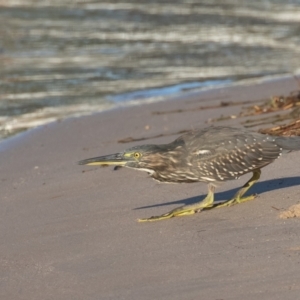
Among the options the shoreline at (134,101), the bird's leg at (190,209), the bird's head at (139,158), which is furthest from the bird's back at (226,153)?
the shoreline at (134,101)

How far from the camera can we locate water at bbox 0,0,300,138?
43.6 ft

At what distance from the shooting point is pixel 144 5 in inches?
870

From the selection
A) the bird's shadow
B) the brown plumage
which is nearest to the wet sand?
the bird's shadow

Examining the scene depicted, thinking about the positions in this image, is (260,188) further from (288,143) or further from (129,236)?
(129,236)

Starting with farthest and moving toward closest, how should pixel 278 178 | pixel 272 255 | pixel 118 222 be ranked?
pixel 278 178, pixel 118 222, pixel 272 255

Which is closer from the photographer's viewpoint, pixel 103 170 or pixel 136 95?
pixel 103 170

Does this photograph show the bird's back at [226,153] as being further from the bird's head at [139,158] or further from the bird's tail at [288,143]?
the bird's head at [139,158]

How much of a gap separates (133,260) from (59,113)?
635 centimetres

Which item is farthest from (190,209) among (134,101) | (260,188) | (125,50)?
(125,50)

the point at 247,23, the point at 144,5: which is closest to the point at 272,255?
the point at 247,23

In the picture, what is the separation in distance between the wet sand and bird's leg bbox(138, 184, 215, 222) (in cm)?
7

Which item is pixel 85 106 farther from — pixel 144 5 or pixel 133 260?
pixel 144 5

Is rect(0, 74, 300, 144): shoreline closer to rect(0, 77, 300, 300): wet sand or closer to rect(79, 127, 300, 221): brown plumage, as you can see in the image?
rect(0, 77, 300, 300): wet sand

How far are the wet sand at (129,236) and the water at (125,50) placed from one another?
2.71m
